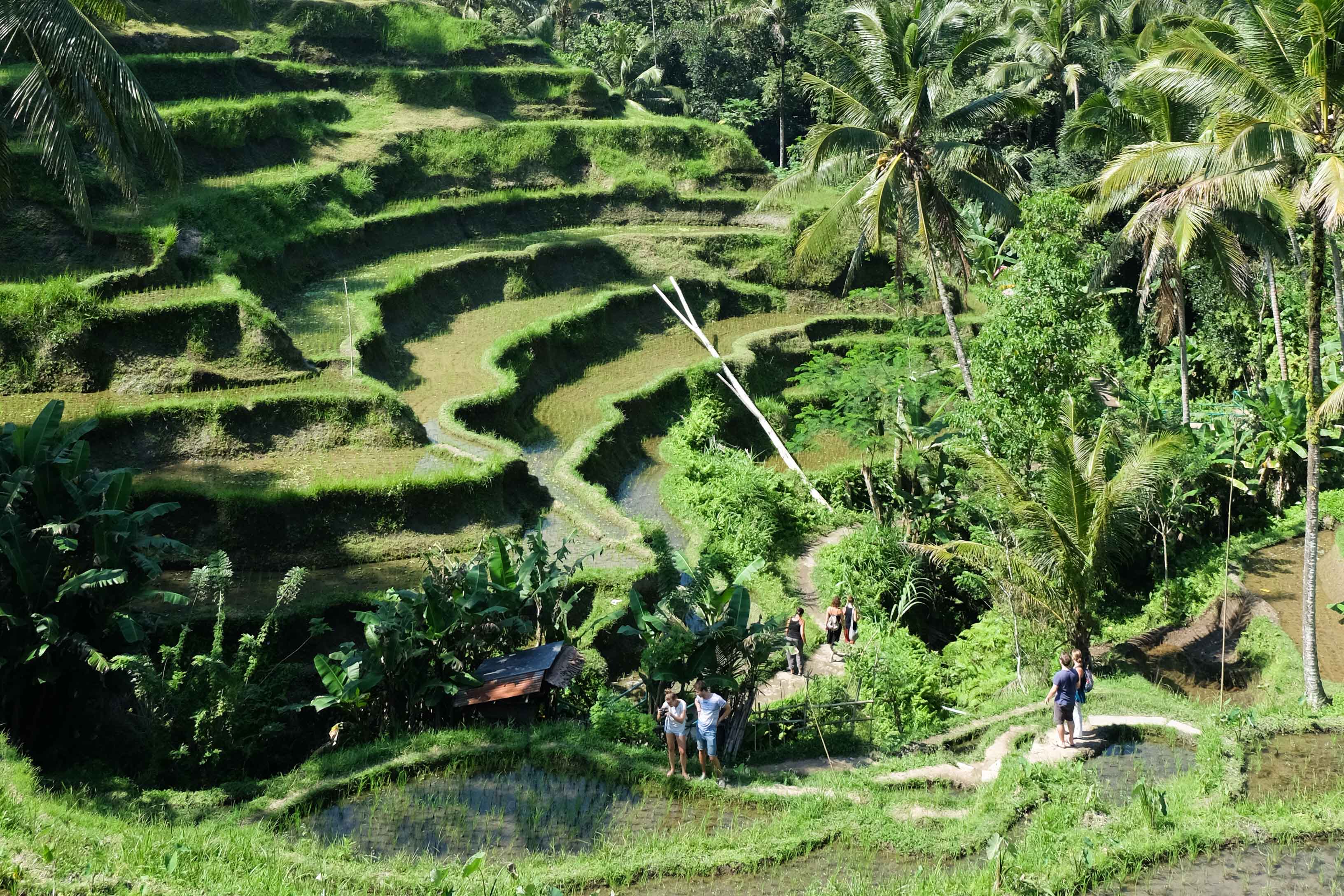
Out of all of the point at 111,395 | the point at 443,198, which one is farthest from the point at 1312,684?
the point at 443,198

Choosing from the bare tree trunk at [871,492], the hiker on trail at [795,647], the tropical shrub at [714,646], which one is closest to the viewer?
the tropical shrub at [714,646]

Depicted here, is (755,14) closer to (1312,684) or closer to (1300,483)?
(1300,483)

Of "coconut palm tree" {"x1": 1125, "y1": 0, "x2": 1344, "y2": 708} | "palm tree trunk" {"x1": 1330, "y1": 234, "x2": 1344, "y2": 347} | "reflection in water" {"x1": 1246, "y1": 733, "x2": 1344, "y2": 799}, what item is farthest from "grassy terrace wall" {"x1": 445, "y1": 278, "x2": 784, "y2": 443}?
"reflection in water" {"x1": 1246, "y1": 733, "x2": 1344, "y2": 799}

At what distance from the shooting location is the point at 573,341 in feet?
90.6

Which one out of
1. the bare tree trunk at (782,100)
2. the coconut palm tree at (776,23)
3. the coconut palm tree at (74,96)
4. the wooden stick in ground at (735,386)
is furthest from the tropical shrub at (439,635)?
the coconut palm tree at (776,23)

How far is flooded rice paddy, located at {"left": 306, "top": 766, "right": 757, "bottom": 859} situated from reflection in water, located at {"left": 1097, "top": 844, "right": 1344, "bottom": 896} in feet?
11.1

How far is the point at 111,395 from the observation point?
727 inches

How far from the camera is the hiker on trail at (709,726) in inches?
416

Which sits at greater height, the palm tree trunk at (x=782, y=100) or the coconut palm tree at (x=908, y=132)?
the palm tree trunk at (x=782, y=100)

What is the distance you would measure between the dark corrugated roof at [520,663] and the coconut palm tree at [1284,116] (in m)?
8.56

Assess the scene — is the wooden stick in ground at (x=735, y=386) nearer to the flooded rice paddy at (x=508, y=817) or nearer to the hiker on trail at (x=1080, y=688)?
the hiker on trail at (x=1080, y=688)

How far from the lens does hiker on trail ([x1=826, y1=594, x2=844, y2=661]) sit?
16312 mm

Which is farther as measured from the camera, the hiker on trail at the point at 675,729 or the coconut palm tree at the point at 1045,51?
the coconut palm tree at the point at 1045,51

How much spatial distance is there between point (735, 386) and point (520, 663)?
14.6 metres
